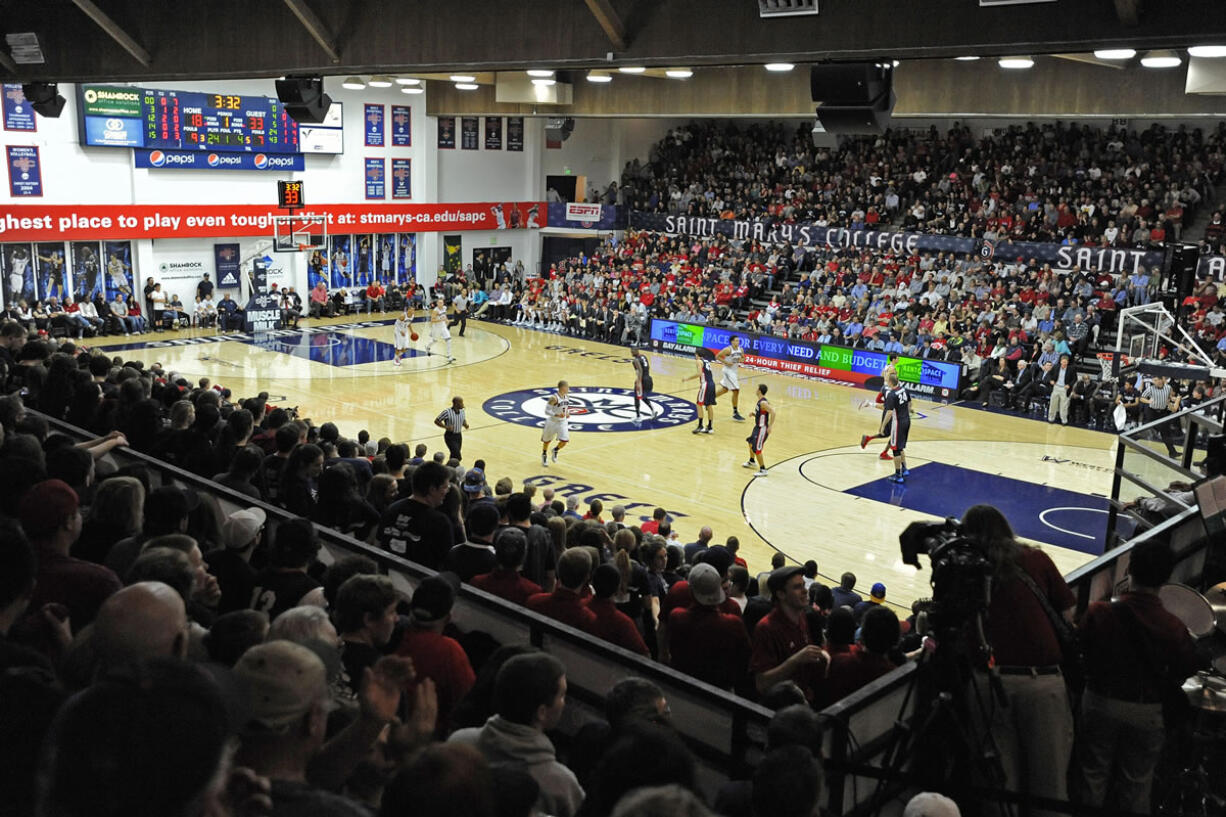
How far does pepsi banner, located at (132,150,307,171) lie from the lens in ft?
95.4

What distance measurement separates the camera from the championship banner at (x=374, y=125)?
111 ft

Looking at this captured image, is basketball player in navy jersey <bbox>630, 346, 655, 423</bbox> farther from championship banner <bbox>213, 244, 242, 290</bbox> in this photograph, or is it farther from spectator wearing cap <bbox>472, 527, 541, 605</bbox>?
championship banner <bbox>213, 244, 242, 290</bbox>

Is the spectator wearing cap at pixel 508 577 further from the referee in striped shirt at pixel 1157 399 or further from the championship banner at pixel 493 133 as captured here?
the championship banner at pixel 493 133

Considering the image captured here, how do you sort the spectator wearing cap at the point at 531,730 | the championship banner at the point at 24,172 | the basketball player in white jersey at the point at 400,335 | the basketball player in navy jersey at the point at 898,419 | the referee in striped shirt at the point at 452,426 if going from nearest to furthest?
the spectator wearing cap at the point at 531,730 < the referee in striped shirt at the point at 452,426 < the basketball player in navy jersey at the point at 898,419 < the basketball player in white jersey at the point at 400,335 < the championship banner at the point at 24,172

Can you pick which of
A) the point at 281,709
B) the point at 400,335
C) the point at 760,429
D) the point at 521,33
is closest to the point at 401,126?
the point at 400,335

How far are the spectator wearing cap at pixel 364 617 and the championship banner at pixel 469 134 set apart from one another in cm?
3423

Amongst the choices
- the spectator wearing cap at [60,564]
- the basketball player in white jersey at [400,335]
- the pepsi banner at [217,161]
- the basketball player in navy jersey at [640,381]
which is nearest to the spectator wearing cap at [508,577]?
the spectator wearing cap at [60,564]

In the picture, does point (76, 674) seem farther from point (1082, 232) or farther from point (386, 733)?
point (1082, 232)

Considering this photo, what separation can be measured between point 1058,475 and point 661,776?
54.4ft

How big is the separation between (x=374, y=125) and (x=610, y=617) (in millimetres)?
31609

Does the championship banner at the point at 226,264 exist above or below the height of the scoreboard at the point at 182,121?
below

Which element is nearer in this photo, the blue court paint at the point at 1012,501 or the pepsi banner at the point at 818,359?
the blue court paint at the point at 1012,501

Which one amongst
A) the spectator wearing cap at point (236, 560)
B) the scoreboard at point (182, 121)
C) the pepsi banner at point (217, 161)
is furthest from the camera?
the pepsi banner at point (217, 161)

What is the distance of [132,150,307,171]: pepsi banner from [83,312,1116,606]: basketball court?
191 inches
